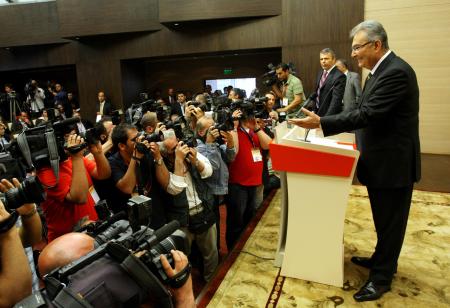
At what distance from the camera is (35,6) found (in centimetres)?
801

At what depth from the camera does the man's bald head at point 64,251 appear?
1.02 metres

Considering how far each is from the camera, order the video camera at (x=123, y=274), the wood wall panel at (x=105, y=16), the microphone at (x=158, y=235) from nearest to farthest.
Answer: the video camera at (x=123, y=274)
the microphone at (x=158, y=235)
the wood wall panel at (x=105, y=16)

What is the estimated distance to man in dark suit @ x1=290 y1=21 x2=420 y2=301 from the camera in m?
1.79

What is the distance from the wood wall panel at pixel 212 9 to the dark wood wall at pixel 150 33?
17 millimetres

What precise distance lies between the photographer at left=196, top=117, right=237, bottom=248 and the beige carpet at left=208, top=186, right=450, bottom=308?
52 cm

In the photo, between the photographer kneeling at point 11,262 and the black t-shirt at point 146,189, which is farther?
the black t-shirt at point 146,189

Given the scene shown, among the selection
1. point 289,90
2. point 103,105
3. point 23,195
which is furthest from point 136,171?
point 103,105

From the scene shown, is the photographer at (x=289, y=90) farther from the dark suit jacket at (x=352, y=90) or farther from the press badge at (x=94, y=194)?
the press badge at (x=94, y=194)

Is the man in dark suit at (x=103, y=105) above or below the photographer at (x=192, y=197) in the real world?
above

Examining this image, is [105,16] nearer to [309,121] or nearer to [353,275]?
[309,121]

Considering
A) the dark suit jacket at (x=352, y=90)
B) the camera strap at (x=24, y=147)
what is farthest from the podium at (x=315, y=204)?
the dark suit jacket at (x=352, y=90)

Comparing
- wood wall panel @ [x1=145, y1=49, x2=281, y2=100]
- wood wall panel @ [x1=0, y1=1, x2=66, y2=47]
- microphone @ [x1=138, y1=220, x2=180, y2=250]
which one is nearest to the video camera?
microphone @ [x1=138, y1=220, x2=180, y2=250]

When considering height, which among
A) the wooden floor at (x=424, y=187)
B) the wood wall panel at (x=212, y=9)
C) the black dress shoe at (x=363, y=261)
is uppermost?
the wood wall panel at (x=212, y=9)

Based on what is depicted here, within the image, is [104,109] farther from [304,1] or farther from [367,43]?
[367,43]
